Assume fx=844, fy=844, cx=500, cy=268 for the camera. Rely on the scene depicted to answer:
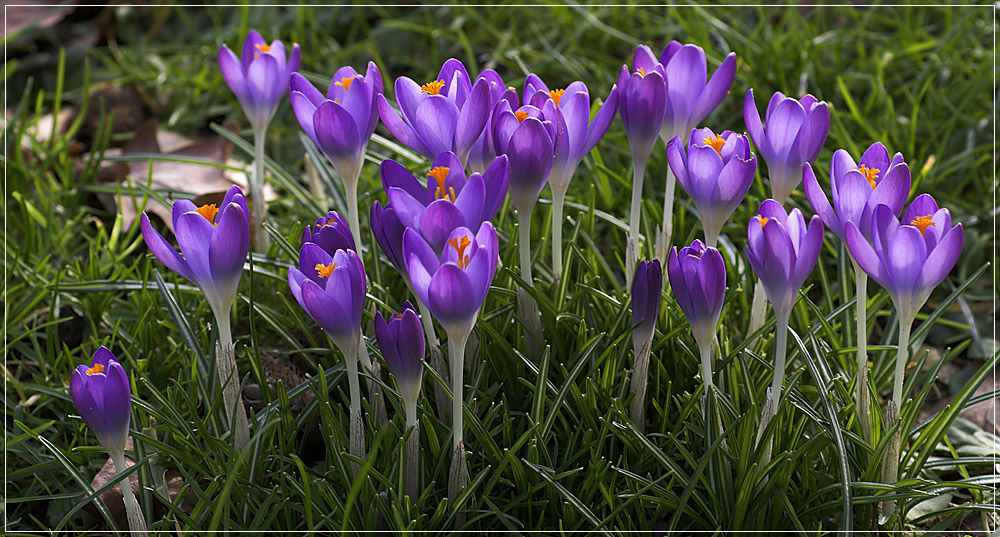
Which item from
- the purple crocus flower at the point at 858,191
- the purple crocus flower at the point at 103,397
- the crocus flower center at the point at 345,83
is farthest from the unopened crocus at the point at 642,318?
the purple crocus flower at the point at 103,397

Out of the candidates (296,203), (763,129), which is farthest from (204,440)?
(763,129)

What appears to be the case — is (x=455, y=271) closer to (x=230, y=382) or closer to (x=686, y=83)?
(x=230, y=382)

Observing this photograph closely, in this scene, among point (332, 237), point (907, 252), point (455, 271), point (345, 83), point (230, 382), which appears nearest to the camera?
point (455, 271)

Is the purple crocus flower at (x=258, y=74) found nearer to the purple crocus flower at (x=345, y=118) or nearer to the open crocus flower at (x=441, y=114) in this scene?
the purple crocus flower at (x=345, y=118)

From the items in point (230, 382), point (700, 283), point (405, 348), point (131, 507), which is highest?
point (700, 283)

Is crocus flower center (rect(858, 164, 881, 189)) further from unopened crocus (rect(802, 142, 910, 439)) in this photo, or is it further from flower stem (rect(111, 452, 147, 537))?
flower stem (rect(111, 452, 147, 537))

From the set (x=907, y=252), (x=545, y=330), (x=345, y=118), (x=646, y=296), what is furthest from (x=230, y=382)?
(x=907, y=252)
